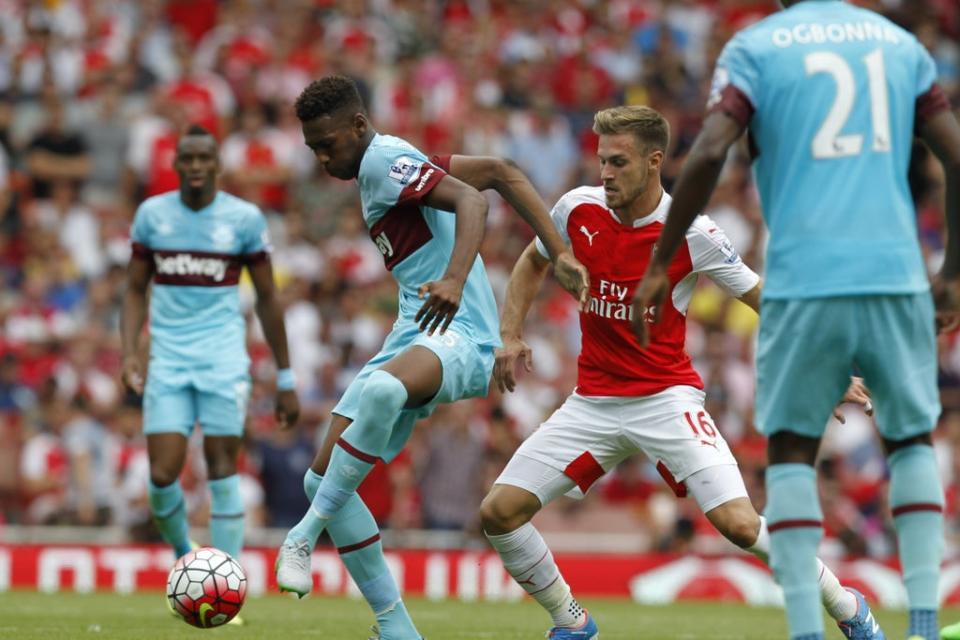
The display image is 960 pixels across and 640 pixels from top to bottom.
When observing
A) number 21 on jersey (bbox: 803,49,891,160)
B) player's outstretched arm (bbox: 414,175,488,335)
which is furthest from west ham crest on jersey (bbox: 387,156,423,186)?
number 21 on jersey (bbox: 803,49,891,160)

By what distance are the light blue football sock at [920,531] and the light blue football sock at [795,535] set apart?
359mm

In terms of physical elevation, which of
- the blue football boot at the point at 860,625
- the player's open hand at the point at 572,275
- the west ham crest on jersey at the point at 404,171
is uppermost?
the west ham crest on jersey at the point at 404,171

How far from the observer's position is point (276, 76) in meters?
20.8

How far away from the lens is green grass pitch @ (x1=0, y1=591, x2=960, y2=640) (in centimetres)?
955

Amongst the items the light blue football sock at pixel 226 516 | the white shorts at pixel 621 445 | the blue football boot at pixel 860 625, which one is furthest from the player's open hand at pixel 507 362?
the light blue football sock at pixel 226 516

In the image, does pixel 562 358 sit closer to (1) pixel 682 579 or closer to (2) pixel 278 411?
(1) pixel 682 579

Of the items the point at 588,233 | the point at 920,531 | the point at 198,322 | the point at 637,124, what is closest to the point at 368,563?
the point at 588,233

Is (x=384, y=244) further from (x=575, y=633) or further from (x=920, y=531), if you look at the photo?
(x=920, y=531)

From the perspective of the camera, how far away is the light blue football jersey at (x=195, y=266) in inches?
448

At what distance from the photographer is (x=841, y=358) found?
584cm

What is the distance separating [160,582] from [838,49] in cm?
1062

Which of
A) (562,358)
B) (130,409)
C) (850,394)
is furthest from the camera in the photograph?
(562,358)

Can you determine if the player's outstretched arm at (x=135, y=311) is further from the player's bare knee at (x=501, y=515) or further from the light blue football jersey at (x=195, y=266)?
the player's bare knee at (x=501, y=515)

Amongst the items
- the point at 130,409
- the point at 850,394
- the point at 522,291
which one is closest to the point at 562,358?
the point at 130,409
